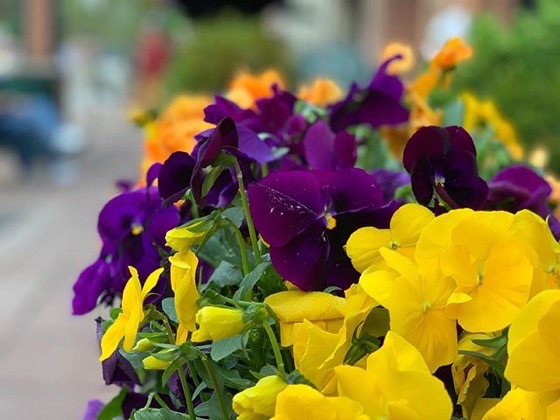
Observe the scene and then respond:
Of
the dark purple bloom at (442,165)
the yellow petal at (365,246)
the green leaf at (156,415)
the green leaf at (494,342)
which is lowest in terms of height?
the green leaf at (156,415)

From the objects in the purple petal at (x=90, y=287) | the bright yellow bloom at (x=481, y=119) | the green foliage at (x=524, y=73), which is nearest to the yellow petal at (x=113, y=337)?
the purple petal at (x=90, y=287)

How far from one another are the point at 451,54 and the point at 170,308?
737mm

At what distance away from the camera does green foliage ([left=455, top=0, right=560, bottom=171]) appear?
3500 millimetres

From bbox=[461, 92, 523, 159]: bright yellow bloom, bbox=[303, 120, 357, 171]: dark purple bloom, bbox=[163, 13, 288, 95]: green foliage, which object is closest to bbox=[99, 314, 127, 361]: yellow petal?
bbox=[303, 120, 357, 171]: dark purple bloom

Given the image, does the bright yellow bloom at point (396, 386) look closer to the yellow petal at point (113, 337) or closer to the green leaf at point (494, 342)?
the green leaf at point (494, 342)

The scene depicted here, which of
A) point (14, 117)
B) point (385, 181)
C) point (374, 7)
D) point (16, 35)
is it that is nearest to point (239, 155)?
point (385, 181)

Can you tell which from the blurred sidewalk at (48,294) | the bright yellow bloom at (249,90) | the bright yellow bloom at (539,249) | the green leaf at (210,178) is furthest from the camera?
the blurred sidewalk at (48,294)

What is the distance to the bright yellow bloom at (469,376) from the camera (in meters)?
0.70

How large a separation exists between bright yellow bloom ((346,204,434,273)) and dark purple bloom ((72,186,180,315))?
272mm

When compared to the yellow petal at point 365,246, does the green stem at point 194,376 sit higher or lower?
lower

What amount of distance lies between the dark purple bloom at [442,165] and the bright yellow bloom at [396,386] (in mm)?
207

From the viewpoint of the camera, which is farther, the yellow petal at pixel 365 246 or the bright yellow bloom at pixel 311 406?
the yellow petal at pixel 365 246

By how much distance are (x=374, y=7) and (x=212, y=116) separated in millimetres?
15738

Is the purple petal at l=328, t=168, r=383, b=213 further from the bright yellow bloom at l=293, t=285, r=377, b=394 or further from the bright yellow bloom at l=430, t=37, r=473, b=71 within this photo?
the bright yellow bloom at l=430, t=37, r=473, b=71
